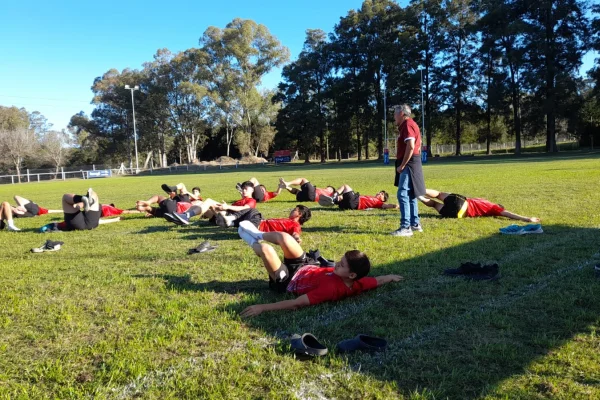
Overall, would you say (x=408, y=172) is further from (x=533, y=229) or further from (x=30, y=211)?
(x=30, y=211)

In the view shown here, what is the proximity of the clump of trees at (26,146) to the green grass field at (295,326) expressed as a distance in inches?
2245

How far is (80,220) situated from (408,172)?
22.2 feet

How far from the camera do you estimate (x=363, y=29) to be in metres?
58.5

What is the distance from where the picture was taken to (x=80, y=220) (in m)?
8.66

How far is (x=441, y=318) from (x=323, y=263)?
1.65 m

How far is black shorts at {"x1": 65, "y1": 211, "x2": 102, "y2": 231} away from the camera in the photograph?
8.62 meters

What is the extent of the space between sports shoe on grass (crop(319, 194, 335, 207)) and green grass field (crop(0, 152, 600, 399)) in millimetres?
4385

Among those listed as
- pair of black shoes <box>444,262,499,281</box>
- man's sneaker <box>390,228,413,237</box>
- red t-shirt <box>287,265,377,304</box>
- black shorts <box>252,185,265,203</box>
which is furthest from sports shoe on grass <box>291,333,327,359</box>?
black shorts <box>252,185,265,203</box>

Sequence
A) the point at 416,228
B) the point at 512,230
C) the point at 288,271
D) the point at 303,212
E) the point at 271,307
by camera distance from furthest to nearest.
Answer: the point at 303,212 → the point at 416,228 → the point at 512,230 → the point at 288,271 → the point at 271,307

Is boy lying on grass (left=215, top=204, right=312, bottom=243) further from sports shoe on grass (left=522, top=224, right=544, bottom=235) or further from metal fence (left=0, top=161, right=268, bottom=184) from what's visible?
metal fence (left=0, top=161, right=268, bottom=184)

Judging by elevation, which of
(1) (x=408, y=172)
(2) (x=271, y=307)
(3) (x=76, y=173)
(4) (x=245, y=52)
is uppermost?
(4) (x=245, y=52)

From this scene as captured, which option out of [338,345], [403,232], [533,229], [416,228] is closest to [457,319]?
[338,345]

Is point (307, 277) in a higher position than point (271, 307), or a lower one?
higher

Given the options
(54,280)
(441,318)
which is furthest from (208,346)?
(54,280)
